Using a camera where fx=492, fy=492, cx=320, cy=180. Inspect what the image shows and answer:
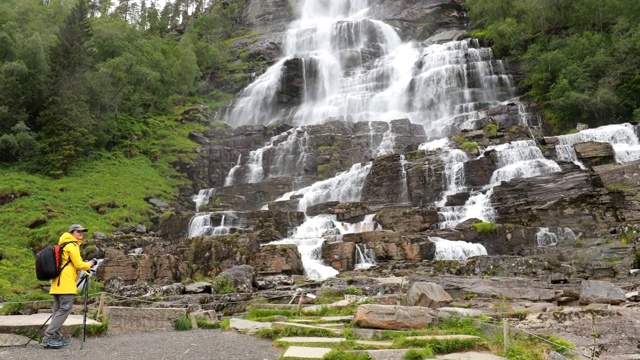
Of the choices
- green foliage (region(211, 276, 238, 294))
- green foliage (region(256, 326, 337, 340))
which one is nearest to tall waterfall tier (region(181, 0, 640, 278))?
green foliage (region(211, 276, 238, 294))

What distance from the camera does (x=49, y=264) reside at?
25.5ft

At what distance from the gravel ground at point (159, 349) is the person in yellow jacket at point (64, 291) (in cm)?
19

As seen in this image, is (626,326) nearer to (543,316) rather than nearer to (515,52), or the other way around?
(543,316)

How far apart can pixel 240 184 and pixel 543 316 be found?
29.7 meters

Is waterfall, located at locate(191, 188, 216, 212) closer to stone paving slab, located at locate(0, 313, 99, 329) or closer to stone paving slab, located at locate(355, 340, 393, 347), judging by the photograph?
stone paving slab, located at locate(0, 313, 99, 329)

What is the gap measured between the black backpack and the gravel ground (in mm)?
1101

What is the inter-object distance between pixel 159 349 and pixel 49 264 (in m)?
2.22

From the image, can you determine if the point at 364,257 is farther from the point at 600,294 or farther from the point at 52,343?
the point at 52,343

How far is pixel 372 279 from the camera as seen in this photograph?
17266 millimetres

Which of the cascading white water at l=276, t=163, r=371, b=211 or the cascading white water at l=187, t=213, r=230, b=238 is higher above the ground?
the cascading white water at l=276, t=163, r=371, b=211

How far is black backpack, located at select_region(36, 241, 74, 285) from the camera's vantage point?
25.5ft

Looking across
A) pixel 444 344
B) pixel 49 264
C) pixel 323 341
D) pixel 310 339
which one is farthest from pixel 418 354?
pixel 49 264

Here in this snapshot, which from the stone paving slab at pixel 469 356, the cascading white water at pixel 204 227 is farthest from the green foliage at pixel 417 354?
A: the cascading white water at pixel 204 227

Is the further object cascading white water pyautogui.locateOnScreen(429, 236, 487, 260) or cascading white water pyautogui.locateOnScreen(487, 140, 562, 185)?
cascading white water pyautogui.locateOnScreen(487, 140, 562, 185)
